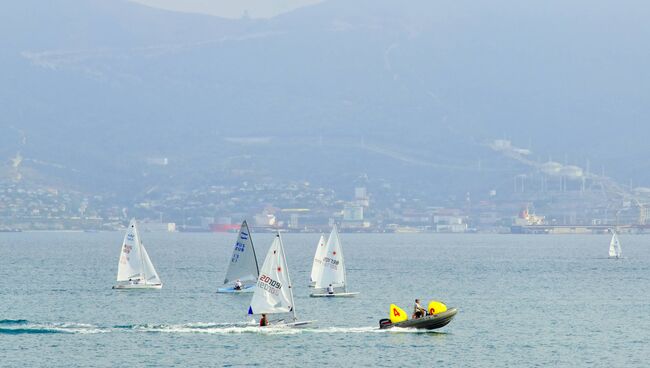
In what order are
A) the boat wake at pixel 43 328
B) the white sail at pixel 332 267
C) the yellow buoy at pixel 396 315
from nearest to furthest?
the yellow buoy at pixel 396 315 → the boat wake at pixel 43 328 → the white sail at pixel 332 267

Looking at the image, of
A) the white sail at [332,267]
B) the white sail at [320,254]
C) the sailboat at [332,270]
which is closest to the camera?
the sailboat at [332,270]

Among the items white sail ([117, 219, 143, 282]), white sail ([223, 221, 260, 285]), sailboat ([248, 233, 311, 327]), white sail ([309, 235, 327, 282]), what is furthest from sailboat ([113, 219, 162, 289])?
sailboat ([248, 233, 311, 327])

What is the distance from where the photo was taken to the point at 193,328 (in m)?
95.8

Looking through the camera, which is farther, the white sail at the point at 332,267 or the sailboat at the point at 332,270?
the white sail at the point at 332,267

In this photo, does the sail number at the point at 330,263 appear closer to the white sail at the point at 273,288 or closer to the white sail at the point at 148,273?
the white sail at the point at 148,273

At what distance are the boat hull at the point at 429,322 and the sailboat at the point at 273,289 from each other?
249 inches

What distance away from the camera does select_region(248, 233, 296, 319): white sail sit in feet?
298

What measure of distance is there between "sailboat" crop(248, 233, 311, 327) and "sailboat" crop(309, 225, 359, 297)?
97.1ft

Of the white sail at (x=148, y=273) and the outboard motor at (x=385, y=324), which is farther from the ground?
the white sail at (x=148, y=273)

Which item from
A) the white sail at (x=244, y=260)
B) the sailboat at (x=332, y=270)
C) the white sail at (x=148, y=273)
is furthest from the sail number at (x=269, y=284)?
the white sail at (x=148, y=273)

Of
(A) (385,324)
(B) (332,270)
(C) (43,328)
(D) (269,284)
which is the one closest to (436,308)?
(A) (385,324)

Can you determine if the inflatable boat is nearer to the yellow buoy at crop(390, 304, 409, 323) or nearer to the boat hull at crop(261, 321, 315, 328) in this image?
the yellow buoy at crop(390, 304, 409, 323)

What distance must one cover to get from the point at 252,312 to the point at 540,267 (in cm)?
10564

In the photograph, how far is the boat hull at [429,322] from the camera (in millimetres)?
92875
